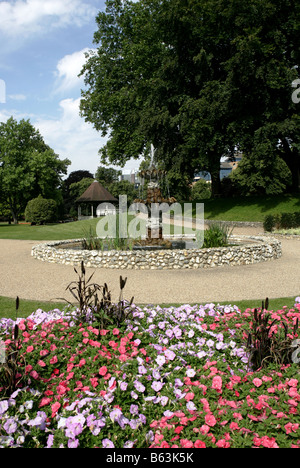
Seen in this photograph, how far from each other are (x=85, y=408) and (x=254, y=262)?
867 cm

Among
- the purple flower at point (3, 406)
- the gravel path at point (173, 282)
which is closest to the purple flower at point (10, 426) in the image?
the purple flower at point (3, 406)

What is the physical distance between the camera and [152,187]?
1230cm

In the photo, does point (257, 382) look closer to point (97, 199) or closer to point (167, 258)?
point (167, 258)

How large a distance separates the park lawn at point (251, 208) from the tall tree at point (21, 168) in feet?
69.1

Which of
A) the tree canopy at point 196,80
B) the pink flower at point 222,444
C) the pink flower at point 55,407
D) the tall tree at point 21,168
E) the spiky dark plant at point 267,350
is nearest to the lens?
the pink flower at point 222,444

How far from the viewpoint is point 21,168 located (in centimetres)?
3816

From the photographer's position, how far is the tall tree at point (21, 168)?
3831 centimetres

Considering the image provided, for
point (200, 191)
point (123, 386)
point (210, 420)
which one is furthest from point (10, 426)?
point (200, 191)

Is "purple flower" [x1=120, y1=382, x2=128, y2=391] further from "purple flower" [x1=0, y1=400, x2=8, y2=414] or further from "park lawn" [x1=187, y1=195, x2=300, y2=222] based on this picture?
"park lawn" [x1=187, y1=195, x2=300, y2=222]

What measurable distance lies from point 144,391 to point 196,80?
83.2 ft

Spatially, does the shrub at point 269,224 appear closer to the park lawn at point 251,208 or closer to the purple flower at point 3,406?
the park lawn at point 251,208

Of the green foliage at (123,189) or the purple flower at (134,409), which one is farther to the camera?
the green foliage at (123,189)

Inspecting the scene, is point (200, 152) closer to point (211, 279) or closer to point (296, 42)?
point (296, 42)

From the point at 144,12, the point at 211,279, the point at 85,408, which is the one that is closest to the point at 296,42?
the point at 144,12
